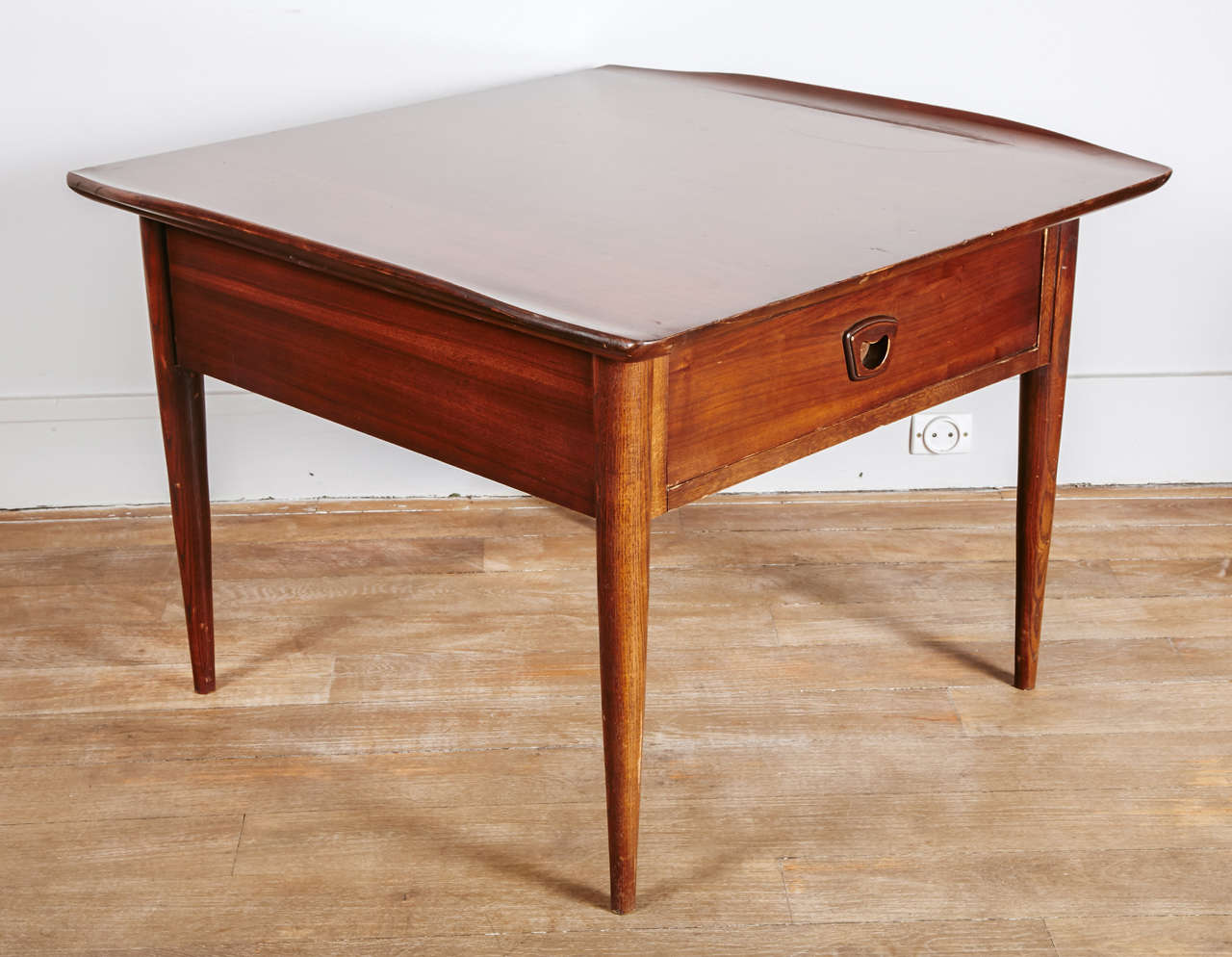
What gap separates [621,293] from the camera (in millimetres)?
1184

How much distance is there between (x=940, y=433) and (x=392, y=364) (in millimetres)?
1267

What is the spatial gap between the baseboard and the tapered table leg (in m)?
0.58

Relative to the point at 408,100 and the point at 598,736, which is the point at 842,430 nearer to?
the point at 598,736

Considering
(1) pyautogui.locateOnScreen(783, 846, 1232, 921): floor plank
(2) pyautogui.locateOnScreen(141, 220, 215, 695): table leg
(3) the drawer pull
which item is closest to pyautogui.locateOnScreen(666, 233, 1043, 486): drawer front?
(3) the drawer pull

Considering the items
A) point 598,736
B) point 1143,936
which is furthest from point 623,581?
point 1143,936

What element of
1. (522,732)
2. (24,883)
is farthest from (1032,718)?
(24,883)

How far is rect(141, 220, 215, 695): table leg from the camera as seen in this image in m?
1.58

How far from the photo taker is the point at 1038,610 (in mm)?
1831

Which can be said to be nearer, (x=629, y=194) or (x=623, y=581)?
(x=623, y=581)

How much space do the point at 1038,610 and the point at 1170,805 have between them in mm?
295

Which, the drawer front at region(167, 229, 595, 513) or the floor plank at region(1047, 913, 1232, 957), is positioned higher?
the drawer front at region(167, 229, 595, 513)

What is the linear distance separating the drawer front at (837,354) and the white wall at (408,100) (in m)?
0.77

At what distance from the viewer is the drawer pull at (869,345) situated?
135 cm

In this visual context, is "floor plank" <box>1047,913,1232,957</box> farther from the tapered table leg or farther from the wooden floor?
the tapered table leg
